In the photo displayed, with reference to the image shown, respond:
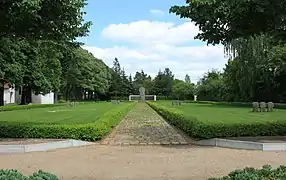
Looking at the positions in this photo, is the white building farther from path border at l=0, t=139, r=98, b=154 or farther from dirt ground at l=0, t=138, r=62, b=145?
path border at l=0, t=139, r=98, b=154

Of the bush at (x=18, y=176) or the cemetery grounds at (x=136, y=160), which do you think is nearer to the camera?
the bush at (x=18, y=176)

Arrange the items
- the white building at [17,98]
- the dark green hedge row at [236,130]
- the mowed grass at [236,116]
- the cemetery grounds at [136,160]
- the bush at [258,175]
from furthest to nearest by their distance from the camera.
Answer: the white building at [17,98], the mowed grass at [236,116], the dark green hedge row at [236,130], the cemetery grounds at [136,160], the bush at [258,175]

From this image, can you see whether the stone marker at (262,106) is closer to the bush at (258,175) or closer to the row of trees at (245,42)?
the row of trees at (245,42)

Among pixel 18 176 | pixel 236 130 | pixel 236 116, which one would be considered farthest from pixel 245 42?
pixel 18 176

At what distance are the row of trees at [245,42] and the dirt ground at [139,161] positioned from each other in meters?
3.99

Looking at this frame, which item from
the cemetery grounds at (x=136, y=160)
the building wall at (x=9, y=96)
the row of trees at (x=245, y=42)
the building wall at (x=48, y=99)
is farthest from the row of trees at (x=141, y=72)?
the building wall at (x=9, y=96)

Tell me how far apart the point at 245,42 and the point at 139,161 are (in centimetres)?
3557

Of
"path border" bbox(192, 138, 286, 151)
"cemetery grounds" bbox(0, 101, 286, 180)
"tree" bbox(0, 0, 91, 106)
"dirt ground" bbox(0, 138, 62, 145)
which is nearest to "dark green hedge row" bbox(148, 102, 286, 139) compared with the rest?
"path border" bbox(192, 138, 286, 151)

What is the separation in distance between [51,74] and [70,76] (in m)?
24.9

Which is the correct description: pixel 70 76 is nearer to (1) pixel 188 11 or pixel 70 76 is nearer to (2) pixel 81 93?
(2) pixel 81 93

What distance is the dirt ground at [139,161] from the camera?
9.02 m

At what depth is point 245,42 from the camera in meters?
44.1

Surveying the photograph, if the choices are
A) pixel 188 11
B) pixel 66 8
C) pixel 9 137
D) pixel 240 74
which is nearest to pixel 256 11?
pixel 188 11

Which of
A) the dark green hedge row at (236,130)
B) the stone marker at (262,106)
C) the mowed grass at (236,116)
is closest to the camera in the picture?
the dark green hedge row at (236,130)
